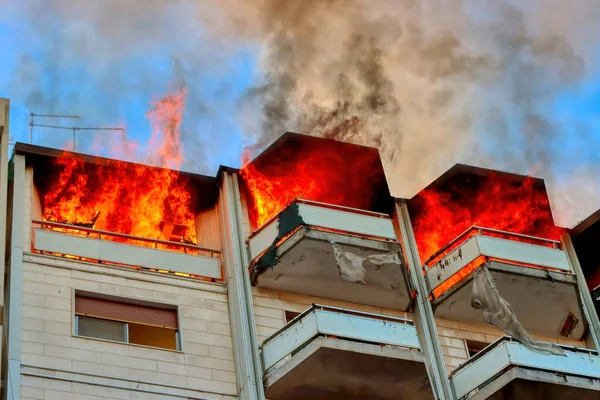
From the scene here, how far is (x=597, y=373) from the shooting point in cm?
2655

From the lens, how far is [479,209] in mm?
31969

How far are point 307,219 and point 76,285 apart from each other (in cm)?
565

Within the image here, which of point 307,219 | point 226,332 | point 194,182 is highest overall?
point 194,182

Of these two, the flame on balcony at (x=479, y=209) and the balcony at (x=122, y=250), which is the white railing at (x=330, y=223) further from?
the flame on balcony at (x=479, y=209)

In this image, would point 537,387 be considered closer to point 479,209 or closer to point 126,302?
point 479,209

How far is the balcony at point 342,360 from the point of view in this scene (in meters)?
24.9

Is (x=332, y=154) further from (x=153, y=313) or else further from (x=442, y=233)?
(x=153, y=313)

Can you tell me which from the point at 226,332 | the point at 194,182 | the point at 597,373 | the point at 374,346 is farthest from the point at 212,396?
the point at 597,373

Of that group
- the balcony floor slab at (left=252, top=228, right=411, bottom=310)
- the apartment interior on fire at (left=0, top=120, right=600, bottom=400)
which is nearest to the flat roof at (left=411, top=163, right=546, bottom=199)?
the apartment interior on fire at (left=0, top=120, right=600, bottom=400)

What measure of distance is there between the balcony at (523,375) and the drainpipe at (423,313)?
Result: 1.10ft

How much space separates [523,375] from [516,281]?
355cm

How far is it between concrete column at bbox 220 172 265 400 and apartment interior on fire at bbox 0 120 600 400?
5cm

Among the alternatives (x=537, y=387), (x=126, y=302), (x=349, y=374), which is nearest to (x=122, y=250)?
(x=126, y=302)

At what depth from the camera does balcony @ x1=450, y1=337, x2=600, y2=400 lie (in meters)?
25.7
